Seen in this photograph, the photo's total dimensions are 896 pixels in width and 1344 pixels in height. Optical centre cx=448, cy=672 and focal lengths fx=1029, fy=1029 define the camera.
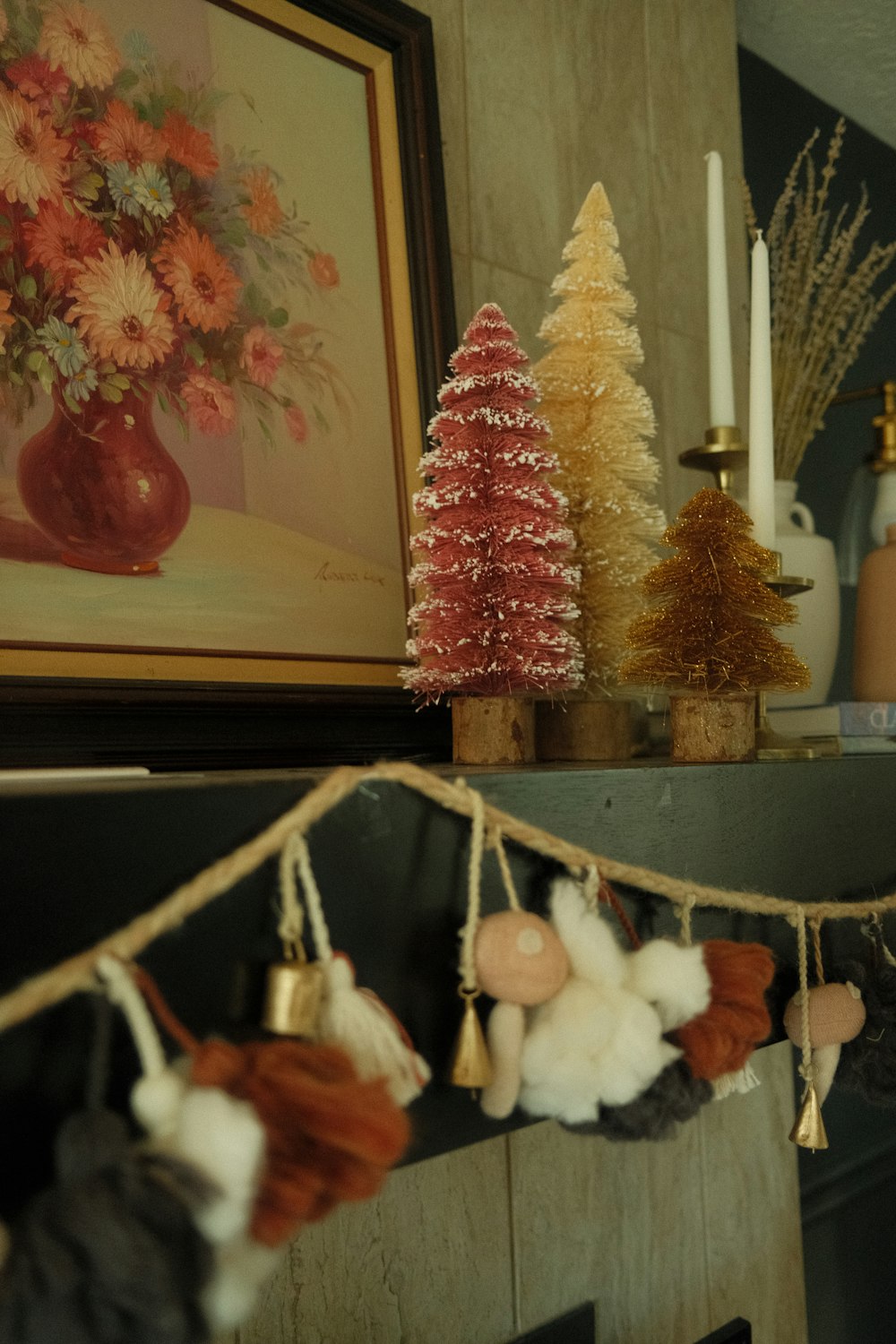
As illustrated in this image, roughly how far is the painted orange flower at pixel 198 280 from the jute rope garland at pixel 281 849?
1.49 feet

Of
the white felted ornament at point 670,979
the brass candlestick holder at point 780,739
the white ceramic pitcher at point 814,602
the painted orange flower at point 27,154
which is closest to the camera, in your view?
the white felted ornament at point 670,979

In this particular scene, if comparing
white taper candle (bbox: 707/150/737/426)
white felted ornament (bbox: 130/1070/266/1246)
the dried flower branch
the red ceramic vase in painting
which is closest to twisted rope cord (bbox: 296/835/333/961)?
white felted ornament (bbox: 130/1070/266/1246)

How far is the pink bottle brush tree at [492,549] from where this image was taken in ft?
2.55

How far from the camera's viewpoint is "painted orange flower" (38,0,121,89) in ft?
2.54

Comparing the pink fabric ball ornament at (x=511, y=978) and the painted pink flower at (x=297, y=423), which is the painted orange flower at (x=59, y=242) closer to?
the painted pink flower at (x=297, y=423)

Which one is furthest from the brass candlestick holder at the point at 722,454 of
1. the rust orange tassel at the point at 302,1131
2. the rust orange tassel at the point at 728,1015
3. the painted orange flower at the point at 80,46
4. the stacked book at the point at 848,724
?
the rust orange tassel at the point at 302,1131

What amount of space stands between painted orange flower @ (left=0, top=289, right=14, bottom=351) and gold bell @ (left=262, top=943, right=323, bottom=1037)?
0.49m

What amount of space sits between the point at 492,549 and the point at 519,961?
326 millimetres

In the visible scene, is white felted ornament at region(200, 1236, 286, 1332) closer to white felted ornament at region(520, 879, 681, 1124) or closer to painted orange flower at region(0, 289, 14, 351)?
white felted ornament at region(520, 879, 681, 1124)

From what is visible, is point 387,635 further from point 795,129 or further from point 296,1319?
point 795,129

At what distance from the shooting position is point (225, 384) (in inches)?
33.5

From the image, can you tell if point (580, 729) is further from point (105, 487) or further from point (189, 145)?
point (189, 145)

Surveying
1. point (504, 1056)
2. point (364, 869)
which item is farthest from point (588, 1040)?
point (364, 869)

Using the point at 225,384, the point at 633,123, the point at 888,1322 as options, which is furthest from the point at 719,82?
the point at 888,1322
